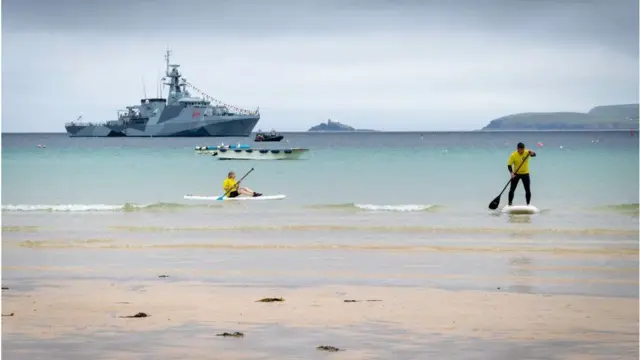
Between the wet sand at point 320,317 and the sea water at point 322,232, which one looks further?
the sea water at point 322,232

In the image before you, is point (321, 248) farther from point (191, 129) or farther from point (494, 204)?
point (191, 129)

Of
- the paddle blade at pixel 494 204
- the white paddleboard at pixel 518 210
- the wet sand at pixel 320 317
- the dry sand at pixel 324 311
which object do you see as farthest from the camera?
the paddle blade at pixel 494 204

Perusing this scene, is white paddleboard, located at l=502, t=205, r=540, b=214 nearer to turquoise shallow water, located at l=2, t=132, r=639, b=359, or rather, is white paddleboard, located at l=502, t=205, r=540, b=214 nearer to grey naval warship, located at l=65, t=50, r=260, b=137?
turquoise shallow water, located at l=2, t=132, r=639, b=359

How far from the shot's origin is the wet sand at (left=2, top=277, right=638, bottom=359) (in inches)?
256

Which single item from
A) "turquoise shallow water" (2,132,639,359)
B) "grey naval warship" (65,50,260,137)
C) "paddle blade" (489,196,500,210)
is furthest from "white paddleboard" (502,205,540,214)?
"grey naval warship" (65,50,260,137)

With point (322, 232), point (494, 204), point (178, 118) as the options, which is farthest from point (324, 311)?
point (178, 118)

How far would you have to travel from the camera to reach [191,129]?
12331 cm

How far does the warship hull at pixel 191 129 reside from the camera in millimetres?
122375

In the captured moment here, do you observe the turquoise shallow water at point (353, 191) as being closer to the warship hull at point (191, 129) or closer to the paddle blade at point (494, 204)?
the paddle blade at point (494, 204)

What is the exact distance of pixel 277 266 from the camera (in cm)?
1036

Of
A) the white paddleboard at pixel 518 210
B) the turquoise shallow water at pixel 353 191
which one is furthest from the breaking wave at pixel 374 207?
the white paddleboard at pixel 518 210

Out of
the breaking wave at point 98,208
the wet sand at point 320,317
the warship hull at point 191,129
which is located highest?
the warship hull at point 191,129

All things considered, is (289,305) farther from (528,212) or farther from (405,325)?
(528,212)

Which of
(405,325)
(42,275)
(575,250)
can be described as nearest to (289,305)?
(405,325)
